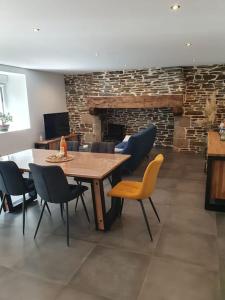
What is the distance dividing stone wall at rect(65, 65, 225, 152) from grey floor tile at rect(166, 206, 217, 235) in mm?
3713

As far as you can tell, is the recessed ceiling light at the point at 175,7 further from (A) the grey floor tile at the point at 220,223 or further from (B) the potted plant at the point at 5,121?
(B) the potted plant at the point at 5,121

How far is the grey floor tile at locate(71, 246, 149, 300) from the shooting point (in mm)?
1826

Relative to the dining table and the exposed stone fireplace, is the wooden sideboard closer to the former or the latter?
the dining table

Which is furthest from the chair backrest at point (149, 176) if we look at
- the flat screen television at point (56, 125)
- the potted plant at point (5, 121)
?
the flat screen television at point (56, 125)

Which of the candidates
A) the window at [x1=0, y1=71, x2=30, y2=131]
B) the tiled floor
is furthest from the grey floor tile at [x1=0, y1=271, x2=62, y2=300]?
the window at [x1=0, y1=71, x2=30, y2=131]

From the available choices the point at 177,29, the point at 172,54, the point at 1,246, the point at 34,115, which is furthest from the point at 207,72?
the point at 1,246

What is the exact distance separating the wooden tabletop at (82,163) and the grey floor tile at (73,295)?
0.99 meters

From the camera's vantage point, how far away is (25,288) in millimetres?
1883

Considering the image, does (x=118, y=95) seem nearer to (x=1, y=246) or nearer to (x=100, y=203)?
(x=100, y=203)

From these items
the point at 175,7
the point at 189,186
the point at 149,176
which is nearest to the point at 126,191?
the point at 149,176

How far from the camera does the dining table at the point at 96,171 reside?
244 centimetres

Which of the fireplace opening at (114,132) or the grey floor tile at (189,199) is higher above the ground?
the fireplace opening at (114,132)

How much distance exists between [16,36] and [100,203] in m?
2.39

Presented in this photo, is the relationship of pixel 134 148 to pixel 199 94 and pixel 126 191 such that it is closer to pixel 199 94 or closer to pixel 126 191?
pixel 126 191
